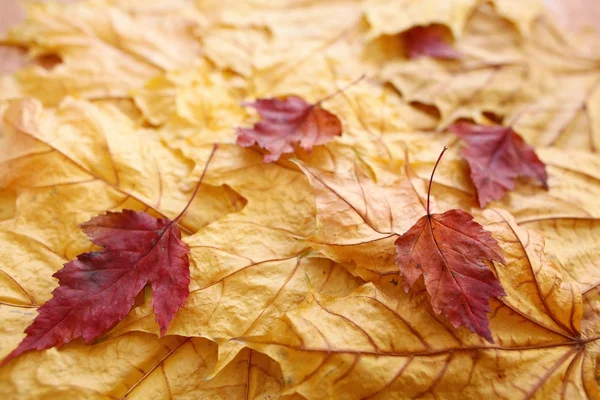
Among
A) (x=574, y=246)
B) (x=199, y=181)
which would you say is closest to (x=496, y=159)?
(x=574, y=246)

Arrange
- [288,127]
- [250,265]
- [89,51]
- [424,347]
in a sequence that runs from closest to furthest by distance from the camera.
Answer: [424,347] → [250,265] → [288,127] → [89,51]

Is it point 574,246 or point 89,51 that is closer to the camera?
point 574,246

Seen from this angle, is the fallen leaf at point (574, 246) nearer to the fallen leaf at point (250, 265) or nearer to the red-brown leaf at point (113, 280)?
the fallen leaf at point (250, 265)

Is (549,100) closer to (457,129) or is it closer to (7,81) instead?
(457,129)

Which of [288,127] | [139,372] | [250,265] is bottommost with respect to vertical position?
[139,372]

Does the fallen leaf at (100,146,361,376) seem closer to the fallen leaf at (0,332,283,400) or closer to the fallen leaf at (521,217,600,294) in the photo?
the fallen leaf at (0,332,283,400)

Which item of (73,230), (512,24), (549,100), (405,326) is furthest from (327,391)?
(512,24)

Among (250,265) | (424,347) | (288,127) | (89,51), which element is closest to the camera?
(424,347)

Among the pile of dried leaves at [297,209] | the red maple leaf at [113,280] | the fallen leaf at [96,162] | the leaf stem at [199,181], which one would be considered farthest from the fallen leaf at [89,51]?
the red maple leaf at [113,280]

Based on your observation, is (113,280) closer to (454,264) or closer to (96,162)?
(96,162)
